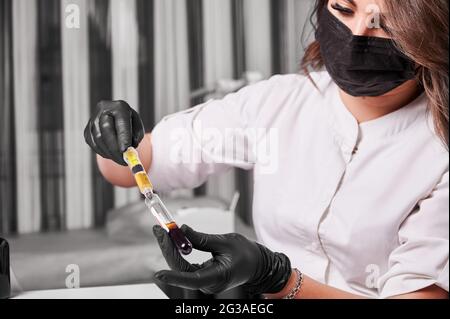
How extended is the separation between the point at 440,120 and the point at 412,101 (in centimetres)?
7

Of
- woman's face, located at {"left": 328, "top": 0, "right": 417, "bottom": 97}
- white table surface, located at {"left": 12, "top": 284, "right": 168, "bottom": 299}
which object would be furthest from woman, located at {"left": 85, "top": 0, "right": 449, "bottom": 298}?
white table surface, located at {"left": 12, "top": 284, "right": 168, "bottom": 299}

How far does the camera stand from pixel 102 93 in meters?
1.13

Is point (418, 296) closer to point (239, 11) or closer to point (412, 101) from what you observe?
point (412, 101)

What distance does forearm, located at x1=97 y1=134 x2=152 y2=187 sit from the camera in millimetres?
1134

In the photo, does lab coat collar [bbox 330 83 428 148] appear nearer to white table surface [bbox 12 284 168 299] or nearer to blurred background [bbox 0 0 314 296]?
blurred background [bbox 0 0 314 296]

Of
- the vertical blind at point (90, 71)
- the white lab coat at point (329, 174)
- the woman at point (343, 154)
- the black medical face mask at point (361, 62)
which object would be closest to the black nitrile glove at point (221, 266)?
the woman at point (343, 154)

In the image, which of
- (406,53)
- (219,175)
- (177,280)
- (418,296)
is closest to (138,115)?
(219,175)

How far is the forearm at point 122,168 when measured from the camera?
44.6 inches

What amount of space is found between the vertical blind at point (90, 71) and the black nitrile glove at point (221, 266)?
233 mm

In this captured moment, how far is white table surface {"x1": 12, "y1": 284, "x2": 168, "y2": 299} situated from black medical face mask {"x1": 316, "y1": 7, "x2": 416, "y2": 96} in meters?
0.53

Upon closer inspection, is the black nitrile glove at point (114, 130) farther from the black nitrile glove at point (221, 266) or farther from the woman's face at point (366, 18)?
the woman's face at point (366, 18)

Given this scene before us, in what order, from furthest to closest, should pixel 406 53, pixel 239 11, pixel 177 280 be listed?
pixel 239 11, pixel 406 53, pixel 177 280

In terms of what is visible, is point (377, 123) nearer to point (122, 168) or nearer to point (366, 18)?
point (366, 18)

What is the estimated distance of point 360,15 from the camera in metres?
1.08
